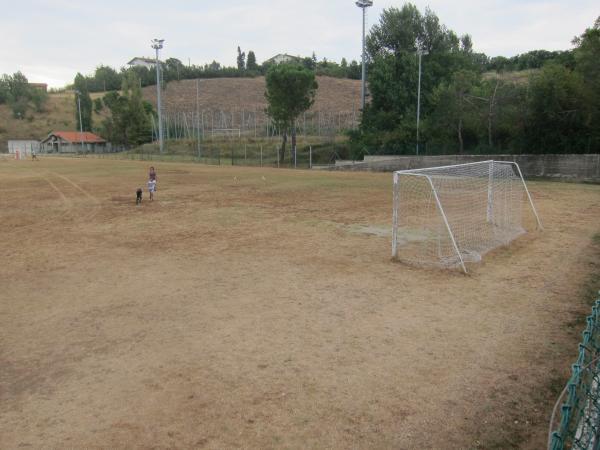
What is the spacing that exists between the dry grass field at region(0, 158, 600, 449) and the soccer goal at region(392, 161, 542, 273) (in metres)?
0.55

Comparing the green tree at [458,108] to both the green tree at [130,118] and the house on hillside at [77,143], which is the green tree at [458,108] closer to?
the green tree at [130,118]

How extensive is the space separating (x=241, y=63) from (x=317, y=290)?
15940 centimetres

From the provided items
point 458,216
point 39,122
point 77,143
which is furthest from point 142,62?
point 458,216

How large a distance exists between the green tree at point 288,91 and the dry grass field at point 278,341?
38171mm

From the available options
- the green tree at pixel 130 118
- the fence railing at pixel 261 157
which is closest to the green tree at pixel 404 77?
the fence railing at pixel 261 157

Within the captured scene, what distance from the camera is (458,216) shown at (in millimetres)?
14719

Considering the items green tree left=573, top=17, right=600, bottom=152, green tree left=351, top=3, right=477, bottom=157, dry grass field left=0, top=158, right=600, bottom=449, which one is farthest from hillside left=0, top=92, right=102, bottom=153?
dry grass field left=0, top=158, right=600, bottom=449

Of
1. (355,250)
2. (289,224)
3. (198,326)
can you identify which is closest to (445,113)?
(289,224)

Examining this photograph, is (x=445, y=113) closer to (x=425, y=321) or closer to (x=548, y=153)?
(x=548, y=153)

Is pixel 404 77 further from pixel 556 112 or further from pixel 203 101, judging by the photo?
pixel 203 101

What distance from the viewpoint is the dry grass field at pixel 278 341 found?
4.56 metres

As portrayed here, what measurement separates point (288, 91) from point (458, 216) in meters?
37.8

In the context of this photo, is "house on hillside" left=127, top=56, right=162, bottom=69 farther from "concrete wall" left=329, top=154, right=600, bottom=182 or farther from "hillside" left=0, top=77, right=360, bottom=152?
"concrete wall" left=329, top=154, right=600, bottom=182

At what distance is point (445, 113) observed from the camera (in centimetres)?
3728
